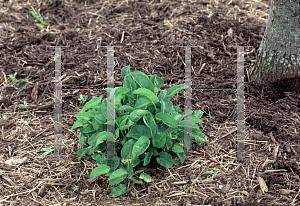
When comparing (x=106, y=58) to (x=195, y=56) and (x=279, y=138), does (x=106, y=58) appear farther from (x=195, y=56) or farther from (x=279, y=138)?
(x=279, y=138)

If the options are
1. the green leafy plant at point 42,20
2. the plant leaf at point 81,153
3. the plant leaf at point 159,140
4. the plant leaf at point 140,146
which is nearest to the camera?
the plant leaf at point 140,146

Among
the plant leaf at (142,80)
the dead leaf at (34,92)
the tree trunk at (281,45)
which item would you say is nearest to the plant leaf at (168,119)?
the plant leaf at (142,80)

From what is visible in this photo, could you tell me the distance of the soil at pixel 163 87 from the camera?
2029mm

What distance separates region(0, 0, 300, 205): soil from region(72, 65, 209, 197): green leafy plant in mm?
135

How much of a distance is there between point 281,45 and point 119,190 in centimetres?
208

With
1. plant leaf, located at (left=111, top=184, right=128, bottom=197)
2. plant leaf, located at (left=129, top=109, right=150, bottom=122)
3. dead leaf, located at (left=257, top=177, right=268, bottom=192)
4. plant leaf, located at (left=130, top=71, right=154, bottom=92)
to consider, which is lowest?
plant leaf, located at (left=111, top=184, right=128, bottom=197)

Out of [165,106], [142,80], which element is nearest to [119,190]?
[165,106]

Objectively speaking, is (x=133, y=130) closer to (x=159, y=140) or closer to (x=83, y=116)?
(x=159, y=140)

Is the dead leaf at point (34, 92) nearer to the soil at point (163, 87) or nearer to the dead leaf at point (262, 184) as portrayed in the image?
the soil at point (163, 87)

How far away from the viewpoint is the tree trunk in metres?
2.72

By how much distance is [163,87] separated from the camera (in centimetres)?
308

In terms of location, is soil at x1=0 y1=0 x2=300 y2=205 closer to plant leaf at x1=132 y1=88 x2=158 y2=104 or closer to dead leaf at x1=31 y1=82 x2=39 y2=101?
dead leaf at x1=31 y1=82 x2=39 y2=101

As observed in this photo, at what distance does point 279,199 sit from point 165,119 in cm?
93

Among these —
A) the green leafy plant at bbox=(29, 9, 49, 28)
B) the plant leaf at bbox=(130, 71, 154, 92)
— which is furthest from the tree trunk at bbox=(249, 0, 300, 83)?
the green leafy plant at bbox=(29, 9, 49, 28)
